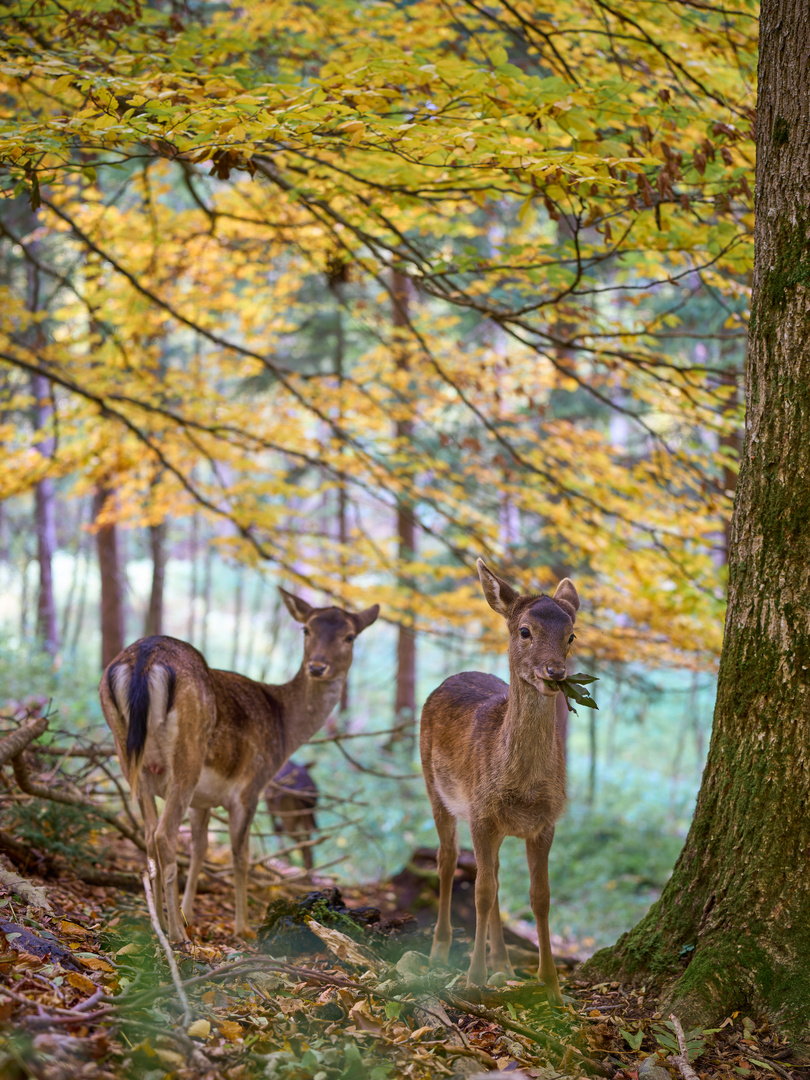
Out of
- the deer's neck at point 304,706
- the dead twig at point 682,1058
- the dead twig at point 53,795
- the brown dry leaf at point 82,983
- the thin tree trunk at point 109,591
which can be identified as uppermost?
the thin tree trunk at point 109,591

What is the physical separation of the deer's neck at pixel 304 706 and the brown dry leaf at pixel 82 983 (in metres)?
3.31

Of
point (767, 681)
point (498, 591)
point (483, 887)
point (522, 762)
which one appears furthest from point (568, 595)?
point (483, 887)

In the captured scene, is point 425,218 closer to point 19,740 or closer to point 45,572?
point 19,740

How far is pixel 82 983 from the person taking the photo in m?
3.05

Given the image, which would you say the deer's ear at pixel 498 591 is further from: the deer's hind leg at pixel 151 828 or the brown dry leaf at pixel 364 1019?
the deer's hind leg at pixel 151 828

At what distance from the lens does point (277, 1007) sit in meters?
3.30

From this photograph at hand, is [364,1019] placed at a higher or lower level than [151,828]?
lower

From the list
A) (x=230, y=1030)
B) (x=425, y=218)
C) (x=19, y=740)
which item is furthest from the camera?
(x=425, y=218)

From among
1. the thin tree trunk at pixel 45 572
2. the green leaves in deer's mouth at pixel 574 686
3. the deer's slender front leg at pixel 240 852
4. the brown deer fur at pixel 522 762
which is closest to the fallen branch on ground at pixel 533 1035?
the brown deer fur at pixel 522 762

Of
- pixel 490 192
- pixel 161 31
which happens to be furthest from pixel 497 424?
pixel 161 31

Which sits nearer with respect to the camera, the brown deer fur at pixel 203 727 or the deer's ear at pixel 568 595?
the deer's ear at pixel 568 595

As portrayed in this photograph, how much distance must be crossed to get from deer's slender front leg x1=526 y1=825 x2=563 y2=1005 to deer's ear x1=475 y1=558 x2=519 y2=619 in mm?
1055

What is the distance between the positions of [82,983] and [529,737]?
6.59 ft

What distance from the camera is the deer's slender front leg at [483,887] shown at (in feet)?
12.9
